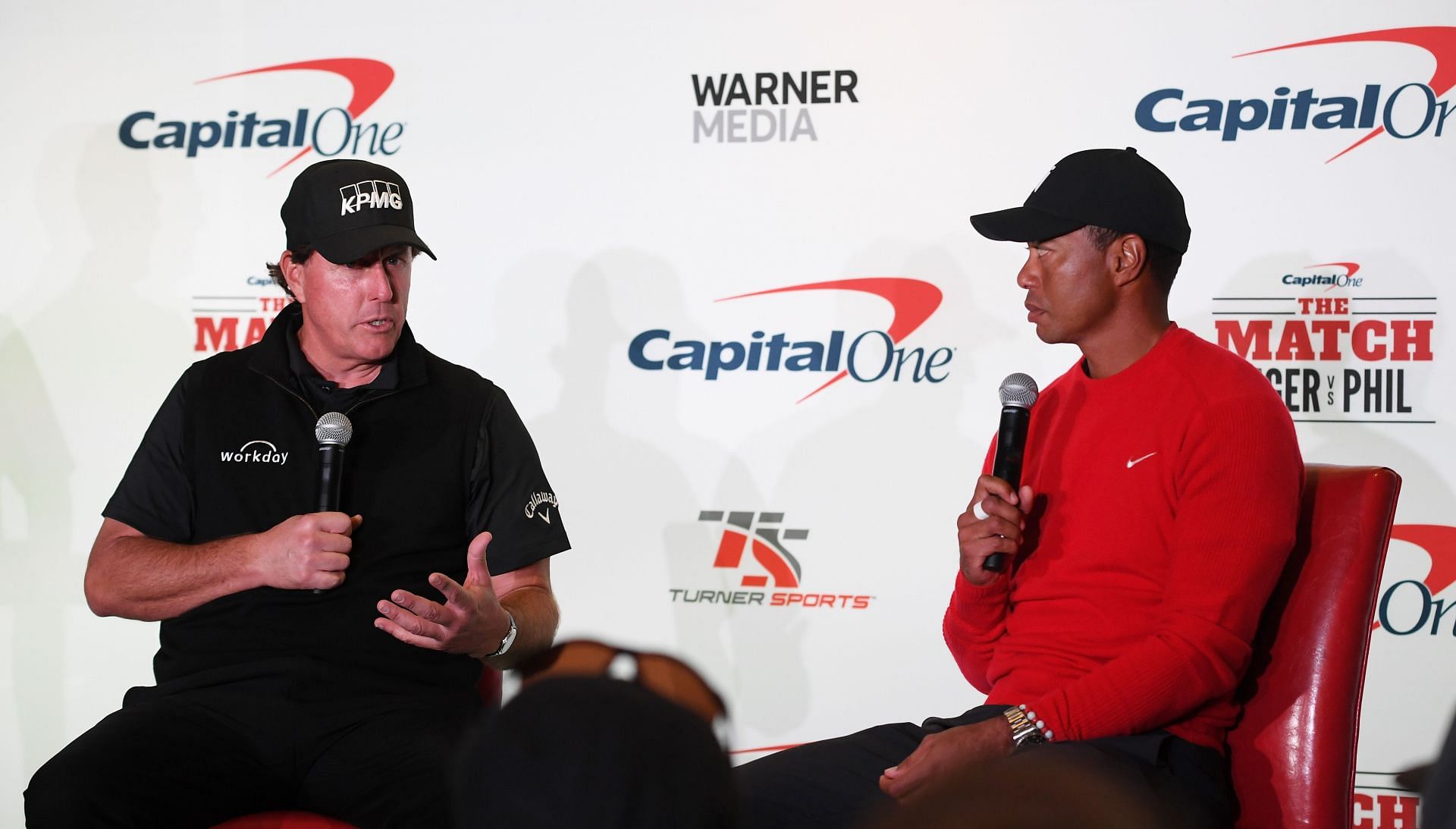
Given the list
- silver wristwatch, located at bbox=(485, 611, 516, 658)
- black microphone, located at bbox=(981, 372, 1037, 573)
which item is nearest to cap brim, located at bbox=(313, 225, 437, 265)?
silver wristwatch, located at bbox=(485, 611, 516, 658)

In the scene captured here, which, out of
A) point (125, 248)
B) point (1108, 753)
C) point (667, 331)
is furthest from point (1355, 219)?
point (125, 248)

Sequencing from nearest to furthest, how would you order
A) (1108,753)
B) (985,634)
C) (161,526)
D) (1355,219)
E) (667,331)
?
(1108,753), (985,634), (161,526), (1355,219), (667,331)

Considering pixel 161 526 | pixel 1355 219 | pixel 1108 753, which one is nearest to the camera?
pixel 1108 753

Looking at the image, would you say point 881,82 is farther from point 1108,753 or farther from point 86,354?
point 86,354

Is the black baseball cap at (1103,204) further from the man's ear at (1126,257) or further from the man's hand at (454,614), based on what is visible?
the man's hand at (454,614)

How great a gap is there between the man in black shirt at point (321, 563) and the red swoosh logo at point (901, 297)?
1.31m

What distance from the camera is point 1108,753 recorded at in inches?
68.5

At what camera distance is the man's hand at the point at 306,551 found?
2.06 m

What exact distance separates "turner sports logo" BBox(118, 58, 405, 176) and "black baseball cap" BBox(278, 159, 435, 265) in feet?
4.49

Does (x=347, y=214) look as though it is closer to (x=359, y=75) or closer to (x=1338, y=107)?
(x=359, y=75)

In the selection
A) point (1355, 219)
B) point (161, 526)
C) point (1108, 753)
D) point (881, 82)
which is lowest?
point (1108, 753)

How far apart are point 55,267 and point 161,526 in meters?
1.89

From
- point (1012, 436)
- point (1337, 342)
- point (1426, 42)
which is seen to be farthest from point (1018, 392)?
point (1426, 42)

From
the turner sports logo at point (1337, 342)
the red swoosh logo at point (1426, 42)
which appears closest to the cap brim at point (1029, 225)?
the turner sports logo at point (1337, 342)
